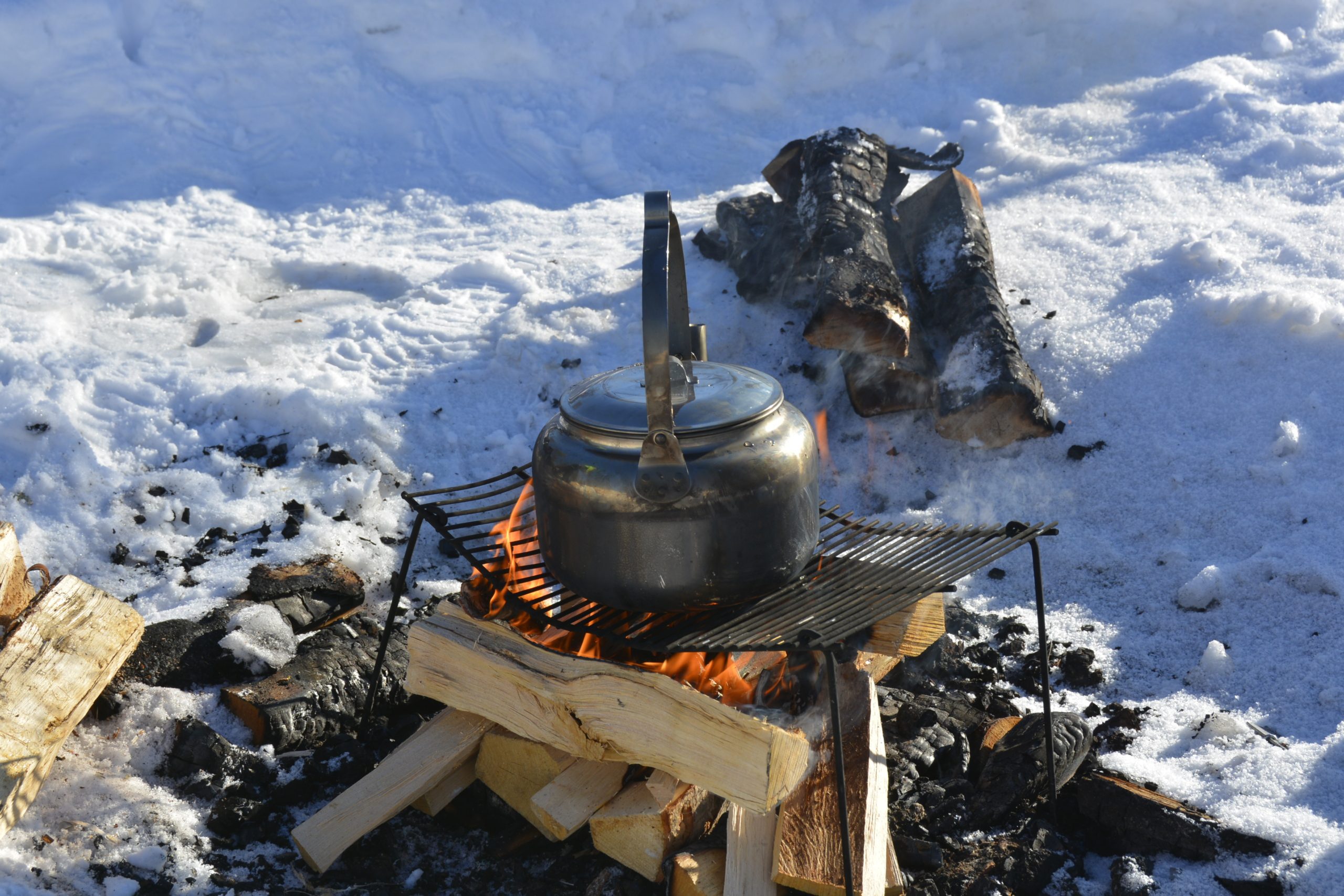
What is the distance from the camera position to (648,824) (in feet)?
8.23

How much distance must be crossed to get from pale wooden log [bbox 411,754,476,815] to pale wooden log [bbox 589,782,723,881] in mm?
512

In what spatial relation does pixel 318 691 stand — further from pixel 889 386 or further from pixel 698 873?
pixel 889 386

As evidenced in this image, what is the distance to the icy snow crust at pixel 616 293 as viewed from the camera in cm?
353

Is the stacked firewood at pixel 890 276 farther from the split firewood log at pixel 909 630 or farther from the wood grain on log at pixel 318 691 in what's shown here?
the wood grain on log at pixel 318 691

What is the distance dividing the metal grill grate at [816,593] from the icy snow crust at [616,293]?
953 millimetres

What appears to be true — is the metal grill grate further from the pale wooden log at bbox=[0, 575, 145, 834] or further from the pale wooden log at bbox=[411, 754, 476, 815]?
the pale wooden log at bbox=[0, 575, 145, 834]

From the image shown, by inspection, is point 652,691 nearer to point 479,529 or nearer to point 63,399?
point 479,529

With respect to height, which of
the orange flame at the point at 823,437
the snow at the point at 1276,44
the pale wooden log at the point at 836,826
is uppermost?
the snow at the point at 1276,44

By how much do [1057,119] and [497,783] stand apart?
268 inches

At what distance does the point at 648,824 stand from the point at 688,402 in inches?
42.5

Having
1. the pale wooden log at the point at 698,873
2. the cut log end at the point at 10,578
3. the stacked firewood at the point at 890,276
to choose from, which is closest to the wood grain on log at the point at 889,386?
the stacked firewood at the point at 890,276

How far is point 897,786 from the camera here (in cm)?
292

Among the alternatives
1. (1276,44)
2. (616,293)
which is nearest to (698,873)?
(616,293)

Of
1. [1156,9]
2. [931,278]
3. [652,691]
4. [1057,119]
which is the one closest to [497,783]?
[652,691]
